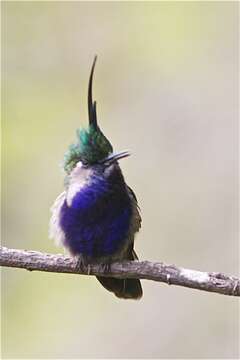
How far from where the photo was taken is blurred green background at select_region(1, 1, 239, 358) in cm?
716

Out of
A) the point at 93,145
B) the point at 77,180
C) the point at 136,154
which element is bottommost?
the point at 77,180

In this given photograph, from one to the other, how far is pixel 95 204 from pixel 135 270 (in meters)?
0.45

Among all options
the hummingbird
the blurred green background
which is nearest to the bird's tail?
the hummingbird

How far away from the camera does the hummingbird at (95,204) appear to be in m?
4.23

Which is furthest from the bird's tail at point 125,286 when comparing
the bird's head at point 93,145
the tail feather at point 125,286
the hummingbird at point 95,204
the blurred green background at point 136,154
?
the blurred green background at point 136,154

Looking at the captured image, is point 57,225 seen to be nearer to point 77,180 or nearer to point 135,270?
point 77,180

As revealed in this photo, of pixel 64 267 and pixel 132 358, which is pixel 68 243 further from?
pixel 132 358

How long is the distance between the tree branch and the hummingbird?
0.36 ft

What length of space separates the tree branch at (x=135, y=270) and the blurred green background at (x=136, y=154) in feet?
9.56

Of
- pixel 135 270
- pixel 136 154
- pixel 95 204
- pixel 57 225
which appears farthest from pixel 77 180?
pixel 136 154

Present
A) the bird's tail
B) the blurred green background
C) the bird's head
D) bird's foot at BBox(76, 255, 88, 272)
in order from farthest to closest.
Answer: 1. the blurred green background
2. the bird's tail
3. the bird's head
4. bird's foot at BBox(76, 255, 88, 272)

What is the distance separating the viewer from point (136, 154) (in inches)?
287

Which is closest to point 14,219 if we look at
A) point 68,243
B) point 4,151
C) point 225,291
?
point 4,151

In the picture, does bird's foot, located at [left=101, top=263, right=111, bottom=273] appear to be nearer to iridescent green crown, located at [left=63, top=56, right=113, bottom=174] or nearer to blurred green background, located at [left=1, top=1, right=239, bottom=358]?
iridescent green crown, located at [left=63, top=56, right=113, bottom=174]
